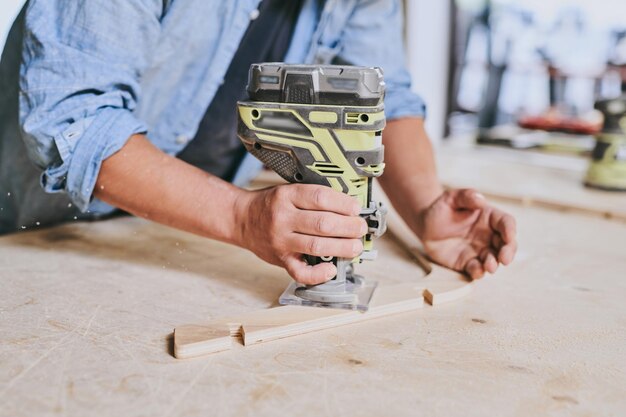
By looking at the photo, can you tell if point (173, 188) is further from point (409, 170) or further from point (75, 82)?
point (409, 170)

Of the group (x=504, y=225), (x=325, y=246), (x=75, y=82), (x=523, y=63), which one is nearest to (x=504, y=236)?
(x=504, y=225)

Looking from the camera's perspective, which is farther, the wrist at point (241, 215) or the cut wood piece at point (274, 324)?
the wrist at point (241, 215)

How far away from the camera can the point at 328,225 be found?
35.9 inches

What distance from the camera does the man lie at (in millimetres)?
1003

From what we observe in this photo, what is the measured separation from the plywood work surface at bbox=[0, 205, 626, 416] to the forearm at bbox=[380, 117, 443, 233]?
0.13 metres

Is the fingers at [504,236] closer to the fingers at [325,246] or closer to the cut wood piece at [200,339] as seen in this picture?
the fingers at [325,246]

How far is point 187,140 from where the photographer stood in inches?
54.7

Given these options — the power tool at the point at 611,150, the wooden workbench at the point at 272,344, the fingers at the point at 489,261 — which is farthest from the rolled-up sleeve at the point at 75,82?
the power tool at the point at 611,150

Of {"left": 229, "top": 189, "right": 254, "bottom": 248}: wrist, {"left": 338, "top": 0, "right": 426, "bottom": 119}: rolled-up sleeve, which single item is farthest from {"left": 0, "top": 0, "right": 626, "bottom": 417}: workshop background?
{"left": 338, "top": 0, "right": 426, "bottom": 119}: rolled-up sleeve

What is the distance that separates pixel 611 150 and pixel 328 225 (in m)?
1.54

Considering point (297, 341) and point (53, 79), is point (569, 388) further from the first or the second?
point (53, 79)

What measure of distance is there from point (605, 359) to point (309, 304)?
0.44 meters

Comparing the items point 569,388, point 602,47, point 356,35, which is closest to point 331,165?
point 569,388

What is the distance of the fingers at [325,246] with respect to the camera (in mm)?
929
